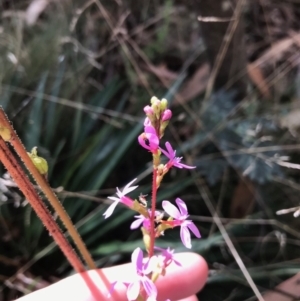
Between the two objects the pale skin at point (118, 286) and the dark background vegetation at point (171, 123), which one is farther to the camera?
the dark background vegetation at point (171, 123)

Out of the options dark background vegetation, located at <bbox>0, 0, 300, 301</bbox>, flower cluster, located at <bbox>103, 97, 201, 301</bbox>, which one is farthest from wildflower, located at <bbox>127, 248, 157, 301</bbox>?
dark background vegetation, located at <bbox>0, 0, 300, 301</bbox>

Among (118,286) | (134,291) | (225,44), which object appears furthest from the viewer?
(225,44)

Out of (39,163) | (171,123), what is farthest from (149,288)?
(171,123)

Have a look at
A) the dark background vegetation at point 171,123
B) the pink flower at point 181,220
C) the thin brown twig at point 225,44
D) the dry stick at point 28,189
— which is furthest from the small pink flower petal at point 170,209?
the thin brown twig at point 225,44

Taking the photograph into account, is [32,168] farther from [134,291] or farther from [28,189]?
[134,291]

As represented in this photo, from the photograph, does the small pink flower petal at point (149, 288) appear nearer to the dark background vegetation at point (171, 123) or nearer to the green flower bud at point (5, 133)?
the green flower bud at point (5, 133)

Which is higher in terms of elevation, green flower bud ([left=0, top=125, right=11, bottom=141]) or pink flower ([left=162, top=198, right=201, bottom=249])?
green flower bud ([left=0, top=125, right=11, bottom=141])

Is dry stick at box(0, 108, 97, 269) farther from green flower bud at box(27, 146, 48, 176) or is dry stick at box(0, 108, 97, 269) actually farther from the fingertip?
the fingertip
